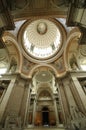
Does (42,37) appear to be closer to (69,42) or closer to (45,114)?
(69,42)

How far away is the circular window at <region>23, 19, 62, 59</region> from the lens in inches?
581

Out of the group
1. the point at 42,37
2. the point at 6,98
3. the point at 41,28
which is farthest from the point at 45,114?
the point at 41,28

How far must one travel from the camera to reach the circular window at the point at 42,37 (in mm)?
14750

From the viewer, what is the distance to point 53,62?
1348 centimetres

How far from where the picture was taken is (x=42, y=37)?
1648 cm

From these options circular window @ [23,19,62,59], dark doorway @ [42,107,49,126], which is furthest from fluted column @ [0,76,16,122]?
dark doorway @ [42,107,49,126]

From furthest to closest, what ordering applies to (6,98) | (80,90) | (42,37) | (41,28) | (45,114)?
(45,114), (42,37), (41,28), (80,90), (6,98)

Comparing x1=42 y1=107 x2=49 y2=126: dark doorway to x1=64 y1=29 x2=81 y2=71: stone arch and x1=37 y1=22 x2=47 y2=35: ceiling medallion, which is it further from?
x1=37 y1=22 x2=47 y2=35: ceiling medallion

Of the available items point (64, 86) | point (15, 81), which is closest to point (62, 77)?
point (64, 86)

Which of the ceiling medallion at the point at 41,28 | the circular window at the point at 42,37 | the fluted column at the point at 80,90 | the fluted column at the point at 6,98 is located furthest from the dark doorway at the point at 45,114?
the ceiling medallion at the point at 41,28

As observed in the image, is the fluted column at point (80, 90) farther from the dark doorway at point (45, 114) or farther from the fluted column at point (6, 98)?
the dark doorway at point (45, 114)

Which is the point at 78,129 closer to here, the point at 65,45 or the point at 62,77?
the point at 62,77

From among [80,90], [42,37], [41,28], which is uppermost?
[41,28]

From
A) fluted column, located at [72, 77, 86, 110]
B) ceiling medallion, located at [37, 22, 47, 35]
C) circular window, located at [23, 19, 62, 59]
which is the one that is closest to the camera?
fluted column, located at [72, 77, 86, 110]
